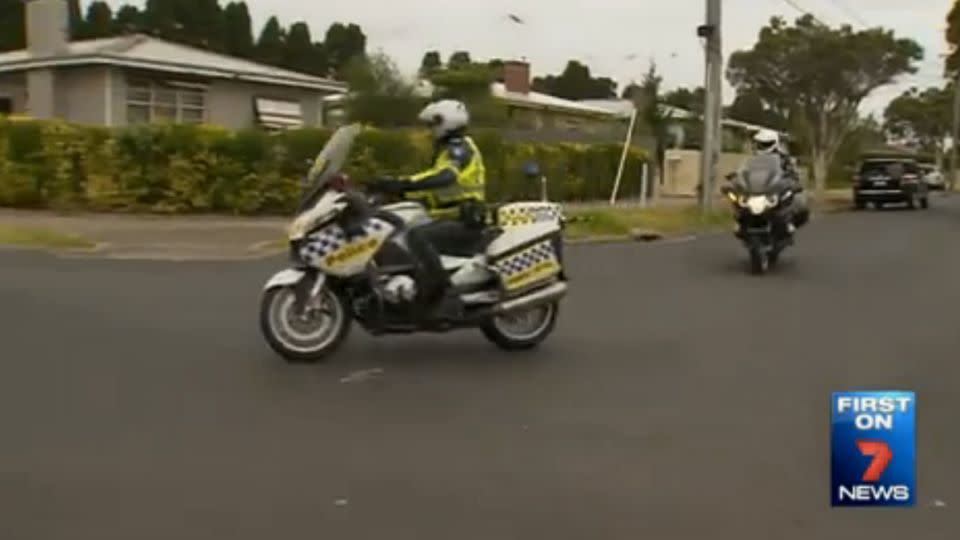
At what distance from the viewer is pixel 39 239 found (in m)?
18.1

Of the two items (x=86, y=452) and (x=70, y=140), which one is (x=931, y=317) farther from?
(x=70, y=140)

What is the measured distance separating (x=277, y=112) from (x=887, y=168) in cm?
1874

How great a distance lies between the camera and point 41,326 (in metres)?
10.2

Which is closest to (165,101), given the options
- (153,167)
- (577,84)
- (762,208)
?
(153,167)

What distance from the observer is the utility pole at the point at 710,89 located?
2786cm

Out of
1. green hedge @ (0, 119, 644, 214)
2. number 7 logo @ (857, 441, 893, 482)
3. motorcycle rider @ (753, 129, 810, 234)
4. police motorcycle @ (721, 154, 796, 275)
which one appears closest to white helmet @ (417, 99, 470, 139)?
number 7 logo @ (857, 441, 893, 482)

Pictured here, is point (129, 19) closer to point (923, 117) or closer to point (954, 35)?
point (954, 35)

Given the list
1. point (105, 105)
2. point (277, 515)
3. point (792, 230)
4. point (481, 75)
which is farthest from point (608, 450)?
point (481, 75)

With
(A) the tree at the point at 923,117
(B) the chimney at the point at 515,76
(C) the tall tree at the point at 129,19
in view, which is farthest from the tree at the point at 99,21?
(A) the tree at the point at 923,117

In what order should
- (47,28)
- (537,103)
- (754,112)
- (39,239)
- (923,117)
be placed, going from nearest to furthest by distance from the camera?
(39,239) → (47,28) → (537,103) → (754,112) → (923,117)

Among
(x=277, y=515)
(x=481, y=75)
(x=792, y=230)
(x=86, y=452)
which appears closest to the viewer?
(x=277, y=515)

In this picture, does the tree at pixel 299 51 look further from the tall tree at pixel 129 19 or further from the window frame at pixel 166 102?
the window frame at pixel 166 102

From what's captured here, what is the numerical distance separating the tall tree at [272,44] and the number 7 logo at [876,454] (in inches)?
2778

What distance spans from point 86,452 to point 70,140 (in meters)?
18.7
